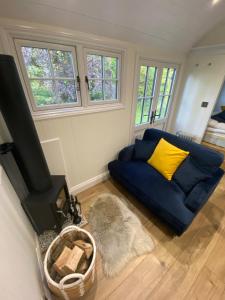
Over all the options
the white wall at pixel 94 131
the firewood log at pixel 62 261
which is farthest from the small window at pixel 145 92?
the firewood log at pixel 62 261

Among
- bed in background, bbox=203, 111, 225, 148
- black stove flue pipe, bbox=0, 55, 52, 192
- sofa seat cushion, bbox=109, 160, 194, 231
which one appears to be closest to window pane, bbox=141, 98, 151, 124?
sofa seat cushion, bbox=109, 160, 194, 231

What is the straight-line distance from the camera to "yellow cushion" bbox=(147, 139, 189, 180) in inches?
70.6

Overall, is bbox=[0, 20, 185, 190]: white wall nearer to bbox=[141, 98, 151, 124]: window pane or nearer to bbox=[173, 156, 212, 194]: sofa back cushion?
bbox=[141, 98, 151, 124]: window pane

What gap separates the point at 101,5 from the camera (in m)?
1.24

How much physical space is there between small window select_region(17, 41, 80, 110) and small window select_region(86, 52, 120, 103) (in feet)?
0.69

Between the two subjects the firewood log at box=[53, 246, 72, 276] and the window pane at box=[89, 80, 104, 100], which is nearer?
the firewood log at box=[53, 246, 72, 276]

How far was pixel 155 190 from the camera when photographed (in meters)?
1.61

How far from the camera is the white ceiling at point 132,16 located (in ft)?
3.48

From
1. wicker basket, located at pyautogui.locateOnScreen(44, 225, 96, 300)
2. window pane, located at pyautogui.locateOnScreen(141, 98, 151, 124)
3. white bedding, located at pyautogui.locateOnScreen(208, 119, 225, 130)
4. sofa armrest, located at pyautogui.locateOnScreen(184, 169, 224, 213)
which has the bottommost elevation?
wicker basket, located at pyautogui.locateOnScreen(44, 225, 96, 300)

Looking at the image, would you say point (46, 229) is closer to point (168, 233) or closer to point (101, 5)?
point (168, 233)

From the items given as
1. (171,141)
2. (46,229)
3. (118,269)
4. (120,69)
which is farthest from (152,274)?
(120,69)

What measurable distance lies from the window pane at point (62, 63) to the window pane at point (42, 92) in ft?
0.48

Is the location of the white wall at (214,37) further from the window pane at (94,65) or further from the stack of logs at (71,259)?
the stack of logs at (71,259)

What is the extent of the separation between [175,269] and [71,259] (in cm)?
97
